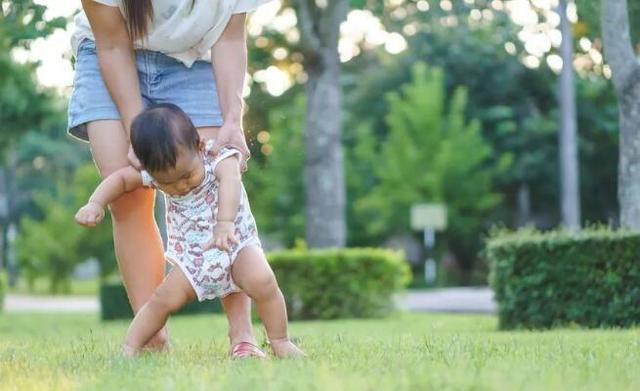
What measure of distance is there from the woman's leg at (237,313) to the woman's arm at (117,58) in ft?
0.98

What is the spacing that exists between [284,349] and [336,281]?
12.5 metres

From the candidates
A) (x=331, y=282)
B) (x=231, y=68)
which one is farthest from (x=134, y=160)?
(x=331, y=282)

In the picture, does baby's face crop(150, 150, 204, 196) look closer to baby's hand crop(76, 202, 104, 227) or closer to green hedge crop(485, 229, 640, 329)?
baby's hand crop(76, 202, 104, 227)

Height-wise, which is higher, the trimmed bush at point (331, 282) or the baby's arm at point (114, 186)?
the baby's arm at point (114, 186)

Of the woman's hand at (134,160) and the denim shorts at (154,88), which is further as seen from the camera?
the denim shorts at (154,88)

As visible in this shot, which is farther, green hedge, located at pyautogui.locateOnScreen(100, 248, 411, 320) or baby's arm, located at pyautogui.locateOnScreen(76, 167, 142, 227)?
green hedge, located at pyautogui.locateOnScreen(100, 248, 411, 320)

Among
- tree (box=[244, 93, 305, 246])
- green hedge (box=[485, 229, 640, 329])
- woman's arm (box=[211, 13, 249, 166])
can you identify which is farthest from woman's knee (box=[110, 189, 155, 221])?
tree (box=[244, 93, 305, 246])

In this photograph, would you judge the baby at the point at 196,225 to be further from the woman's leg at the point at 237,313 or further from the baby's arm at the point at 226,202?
the woman's leg at the point at 237,313

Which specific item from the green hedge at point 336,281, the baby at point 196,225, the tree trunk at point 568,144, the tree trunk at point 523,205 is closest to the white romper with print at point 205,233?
the baby at point 196,225

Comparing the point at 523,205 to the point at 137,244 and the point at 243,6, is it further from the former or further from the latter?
the point at 243,6

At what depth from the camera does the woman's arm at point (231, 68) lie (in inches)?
212

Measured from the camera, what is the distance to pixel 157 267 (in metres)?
5.68

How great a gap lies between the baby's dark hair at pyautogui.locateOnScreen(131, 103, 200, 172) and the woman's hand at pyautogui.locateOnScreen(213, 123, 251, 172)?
0.86 feet

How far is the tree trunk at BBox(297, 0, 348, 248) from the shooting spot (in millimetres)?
18391
